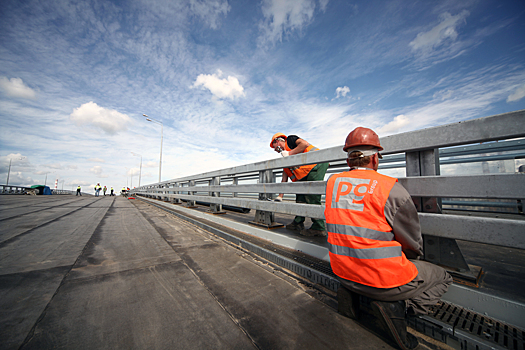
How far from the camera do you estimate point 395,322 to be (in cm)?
121

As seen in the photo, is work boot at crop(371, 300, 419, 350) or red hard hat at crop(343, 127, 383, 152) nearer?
work boot at crop(371, 300, 419, 350)

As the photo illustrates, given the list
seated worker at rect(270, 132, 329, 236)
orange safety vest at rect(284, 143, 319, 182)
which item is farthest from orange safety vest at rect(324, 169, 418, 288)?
orange safety vest at rect(284, 143, 319, 182)

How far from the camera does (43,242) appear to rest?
313 cm

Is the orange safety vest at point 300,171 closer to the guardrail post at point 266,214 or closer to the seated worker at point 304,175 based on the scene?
the seated worker at point 304,175

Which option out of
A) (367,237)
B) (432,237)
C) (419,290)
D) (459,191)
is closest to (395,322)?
(419,290)

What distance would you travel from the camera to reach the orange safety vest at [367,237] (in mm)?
1262

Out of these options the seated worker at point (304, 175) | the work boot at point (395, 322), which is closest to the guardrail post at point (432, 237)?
the work boot at point (395, 322)

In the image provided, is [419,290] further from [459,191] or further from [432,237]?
[459,191]

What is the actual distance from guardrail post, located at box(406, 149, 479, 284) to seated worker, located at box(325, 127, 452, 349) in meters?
0.26

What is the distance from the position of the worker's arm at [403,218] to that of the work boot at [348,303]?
0.50 meters

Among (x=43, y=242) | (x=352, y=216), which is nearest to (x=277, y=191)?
(x=352, y=216)

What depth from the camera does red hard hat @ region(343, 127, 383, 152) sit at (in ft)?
5.10

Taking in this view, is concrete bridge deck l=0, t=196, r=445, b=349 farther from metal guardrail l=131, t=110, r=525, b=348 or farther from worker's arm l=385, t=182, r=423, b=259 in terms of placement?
metal guardrail l=131, t=110, r=525, b=348

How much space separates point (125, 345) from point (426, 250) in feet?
7.20
